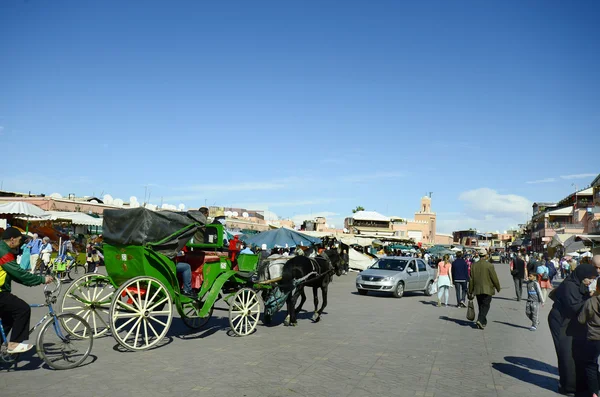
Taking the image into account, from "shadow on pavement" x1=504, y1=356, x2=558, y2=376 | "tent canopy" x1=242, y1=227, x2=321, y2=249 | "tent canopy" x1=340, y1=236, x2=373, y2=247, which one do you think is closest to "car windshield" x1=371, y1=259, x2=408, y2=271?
"tent canopy" x1=242, y1=227, x2=321, y2=249

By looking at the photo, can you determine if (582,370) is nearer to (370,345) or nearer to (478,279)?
(370,345)

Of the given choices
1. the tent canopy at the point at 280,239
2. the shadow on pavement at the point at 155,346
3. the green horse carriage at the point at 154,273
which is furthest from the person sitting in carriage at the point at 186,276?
the tent canopy at the point at 280,239

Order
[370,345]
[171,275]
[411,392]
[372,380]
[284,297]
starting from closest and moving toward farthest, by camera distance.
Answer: [411,392] → [372,380] → [171,275] → [370,345] → [284,297]

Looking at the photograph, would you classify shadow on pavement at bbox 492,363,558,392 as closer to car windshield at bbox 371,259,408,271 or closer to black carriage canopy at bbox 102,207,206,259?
black carriage canopy at bbox 102,207,206,259

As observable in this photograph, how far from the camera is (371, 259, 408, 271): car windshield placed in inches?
834

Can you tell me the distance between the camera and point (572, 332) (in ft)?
20.8

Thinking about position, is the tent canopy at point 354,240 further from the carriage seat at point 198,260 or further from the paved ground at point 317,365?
the carriage seat at point 198,260

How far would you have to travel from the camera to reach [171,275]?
877 centimetres

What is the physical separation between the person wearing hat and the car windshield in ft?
53.7

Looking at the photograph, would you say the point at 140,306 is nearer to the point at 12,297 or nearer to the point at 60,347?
the point at 60,347

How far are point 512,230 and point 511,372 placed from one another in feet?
650

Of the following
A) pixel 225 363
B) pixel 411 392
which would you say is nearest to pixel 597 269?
pixel 411 392

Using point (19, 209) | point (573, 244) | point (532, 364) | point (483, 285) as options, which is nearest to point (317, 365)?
point (532, 364)

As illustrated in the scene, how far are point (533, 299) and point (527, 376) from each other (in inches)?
227
